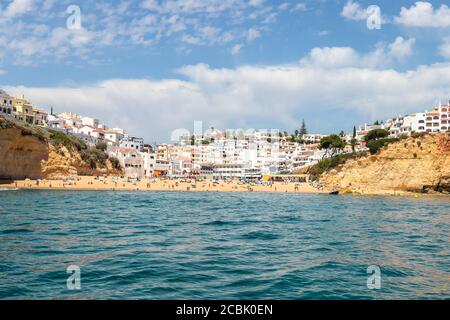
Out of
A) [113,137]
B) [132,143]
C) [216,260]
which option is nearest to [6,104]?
[113,137]

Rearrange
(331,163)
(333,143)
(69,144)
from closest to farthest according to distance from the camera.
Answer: (69,144)
(331,163)
(333,143)

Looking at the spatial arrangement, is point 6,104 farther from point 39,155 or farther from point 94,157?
point 39,155

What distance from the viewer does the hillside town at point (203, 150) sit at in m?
105

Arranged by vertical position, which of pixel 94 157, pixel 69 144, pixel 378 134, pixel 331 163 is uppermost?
pixel 378 134

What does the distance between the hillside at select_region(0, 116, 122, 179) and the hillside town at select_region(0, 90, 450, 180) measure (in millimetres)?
14787

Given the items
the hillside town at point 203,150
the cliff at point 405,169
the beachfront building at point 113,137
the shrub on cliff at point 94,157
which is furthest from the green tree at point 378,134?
the beachfront building at point 113,137

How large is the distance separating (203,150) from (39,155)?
97807 millimetres

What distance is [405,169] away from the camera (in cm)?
7931

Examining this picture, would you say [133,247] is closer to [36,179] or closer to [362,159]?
[36,179]

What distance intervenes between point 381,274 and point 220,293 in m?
5.78

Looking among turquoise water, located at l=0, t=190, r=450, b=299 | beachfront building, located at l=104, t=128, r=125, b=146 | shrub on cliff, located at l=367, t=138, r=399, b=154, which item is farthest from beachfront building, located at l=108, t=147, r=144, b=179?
turquoise water, located at l=0, t=190, r=450, b=299

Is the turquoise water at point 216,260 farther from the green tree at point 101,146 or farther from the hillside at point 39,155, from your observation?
the green tree at point 101,146

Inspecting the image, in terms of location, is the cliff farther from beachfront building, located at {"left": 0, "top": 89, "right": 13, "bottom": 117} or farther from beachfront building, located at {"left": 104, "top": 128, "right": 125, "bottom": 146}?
beachfront building, located at {"left": 104, "top": 128, "right": 125, "bottom": 146}

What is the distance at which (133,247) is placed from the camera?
57.7ft
